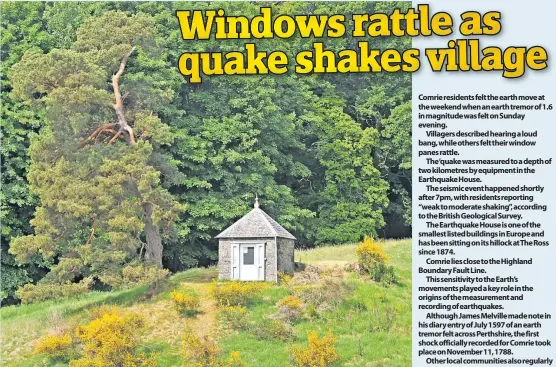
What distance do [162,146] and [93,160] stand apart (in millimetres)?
9212

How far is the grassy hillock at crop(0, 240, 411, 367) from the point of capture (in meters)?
24.1

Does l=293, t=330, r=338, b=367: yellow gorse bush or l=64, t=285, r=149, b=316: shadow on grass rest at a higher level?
l=64, t=285, r=149, b=316: shadow on grass

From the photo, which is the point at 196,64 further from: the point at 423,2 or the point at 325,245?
the point at 325,245

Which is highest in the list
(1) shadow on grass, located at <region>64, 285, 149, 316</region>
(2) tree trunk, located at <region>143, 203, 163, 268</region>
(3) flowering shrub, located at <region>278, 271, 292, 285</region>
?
(2) tree trunk, located at <region>143, 203, 163, 268</region>

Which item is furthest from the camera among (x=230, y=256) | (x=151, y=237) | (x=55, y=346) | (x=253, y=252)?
(x=230, y=256)

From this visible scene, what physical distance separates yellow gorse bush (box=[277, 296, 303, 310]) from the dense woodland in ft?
15.2

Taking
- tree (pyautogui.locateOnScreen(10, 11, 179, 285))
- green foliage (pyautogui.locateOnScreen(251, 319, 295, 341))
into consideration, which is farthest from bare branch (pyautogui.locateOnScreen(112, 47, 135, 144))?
green foliage (pyautogui.locateOnScreen(251, 319, 295, 341))

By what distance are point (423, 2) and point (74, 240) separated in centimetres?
1456

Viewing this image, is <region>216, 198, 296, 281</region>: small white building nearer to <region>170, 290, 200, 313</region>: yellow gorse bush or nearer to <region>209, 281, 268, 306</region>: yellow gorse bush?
<region>209, 281, 268, 306</region>: yellow gorse bush

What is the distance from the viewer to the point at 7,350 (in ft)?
83.7

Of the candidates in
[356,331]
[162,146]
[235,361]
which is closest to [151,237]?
[235,361]

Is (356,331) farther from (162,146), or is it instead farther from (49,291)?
(162,146)

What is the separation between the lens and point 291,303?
2625cm

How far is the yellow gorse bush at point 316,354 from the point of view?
905 inches
